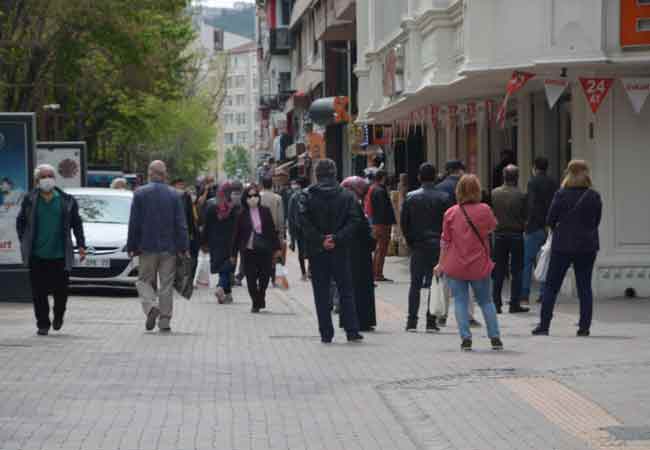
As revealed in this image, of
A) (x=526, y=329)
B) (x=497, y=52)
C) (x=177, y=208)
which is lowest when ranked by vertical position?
(x=526, y=329)

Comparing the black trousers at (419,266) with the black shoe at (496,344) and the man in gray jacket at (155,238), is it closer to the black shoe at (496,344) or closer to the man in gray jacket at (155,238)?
the black shoe at (496,344)

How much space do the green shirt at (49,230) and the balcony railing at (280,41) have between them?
67360mm

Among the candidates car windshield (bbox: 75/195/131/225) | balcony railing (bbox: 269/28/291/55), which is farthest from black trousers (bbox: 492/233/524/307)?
balcony railing (bbox: 269/28/291/55)

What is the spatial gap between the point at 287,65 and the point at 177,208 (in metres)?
69.8

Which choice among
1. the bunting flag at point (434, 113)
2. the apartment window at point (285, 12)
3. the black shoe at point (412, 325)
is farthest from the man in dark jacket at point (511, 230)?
the apartment window at point (285, 12)

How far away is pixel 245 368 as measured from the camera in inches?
497

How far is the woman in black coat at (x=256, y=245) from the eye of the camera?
65.7 ft

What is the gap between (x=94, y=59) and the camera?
4509cm

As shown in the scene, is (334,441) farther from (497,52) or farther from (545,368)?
(497,52)

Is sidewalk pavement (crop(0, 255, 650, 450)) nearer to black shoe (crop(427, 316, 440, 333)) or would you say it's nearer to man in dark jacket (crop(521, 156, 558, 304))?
black shoe (crop(427, 316, 440, 333))

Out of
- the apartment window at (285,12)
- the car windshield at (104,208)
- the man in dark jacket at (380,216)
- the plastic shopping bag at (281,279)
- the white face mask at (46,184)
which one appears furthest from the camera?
the apartment window at (285,12)

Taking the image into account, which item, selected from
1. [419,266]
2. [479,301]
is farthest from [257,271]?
[479,301]

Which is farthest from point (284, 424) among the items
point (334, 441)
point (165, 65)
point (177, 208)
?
point (165, 65)

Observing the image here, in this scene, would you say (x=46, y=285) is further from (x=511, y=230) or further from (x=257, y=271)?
(x=511, y=230)
